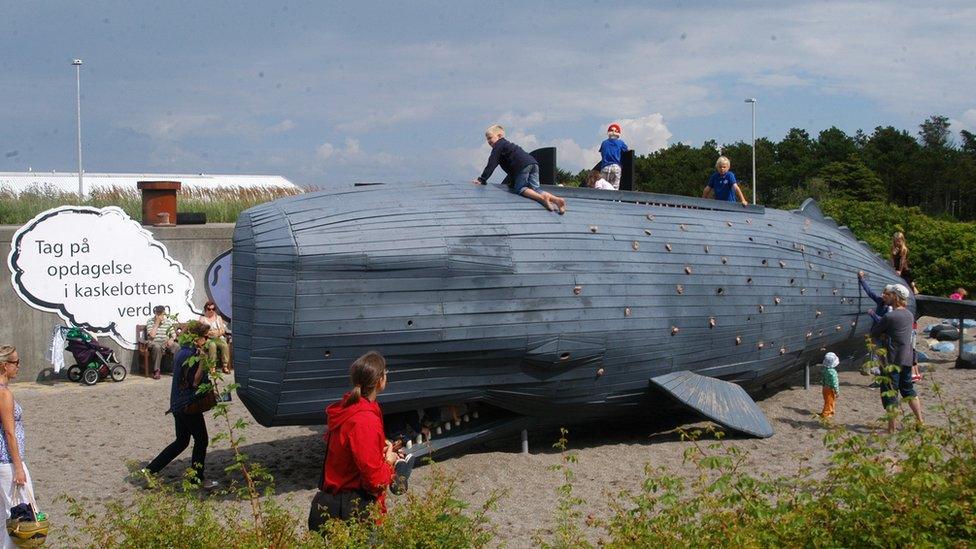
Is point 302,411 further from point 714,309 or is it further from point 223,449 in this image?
point 714,309

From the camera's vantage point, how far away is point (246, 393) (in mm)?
7520

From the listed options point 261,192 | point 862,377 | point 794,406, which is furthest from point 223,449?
point 261,192

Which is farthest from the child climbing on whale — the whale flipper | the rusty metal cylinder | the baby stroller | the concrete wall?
the rusty metal cylinder

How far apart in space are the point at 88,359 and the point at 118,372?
0.52 metres

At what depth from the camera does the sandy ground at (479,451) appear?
8023 mm

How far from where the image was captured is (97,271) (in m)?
14.8

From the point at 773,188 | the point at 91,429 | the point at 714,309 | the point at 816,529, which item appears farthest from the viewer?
the point at 773,188

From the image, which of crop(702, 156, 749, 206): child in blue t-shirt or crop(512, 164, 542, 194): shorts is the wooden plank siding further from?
crop(702, 156, 749, 206): child in blue t-shirt

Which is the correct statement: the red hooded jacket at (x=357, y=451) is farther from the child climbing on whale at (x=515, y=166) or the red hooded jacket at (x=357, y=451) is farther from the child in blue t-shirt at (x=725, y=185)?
the child in blue t-shirt at (x=725, y=185)

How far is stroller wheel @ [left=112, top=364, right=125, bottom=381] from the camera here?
1434cm

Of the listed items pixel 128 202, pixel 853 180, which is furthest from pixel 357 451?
pixel 853 180

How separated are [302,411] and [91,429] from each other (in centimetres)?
492

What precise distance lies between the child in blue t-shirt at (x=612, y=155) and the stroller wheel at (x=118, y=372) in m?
8.25

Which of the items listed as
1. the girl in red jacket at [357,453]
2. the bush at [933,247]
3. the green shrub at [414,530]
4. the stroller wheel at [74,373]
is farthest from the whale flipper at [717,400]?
the bush at [933,247]
